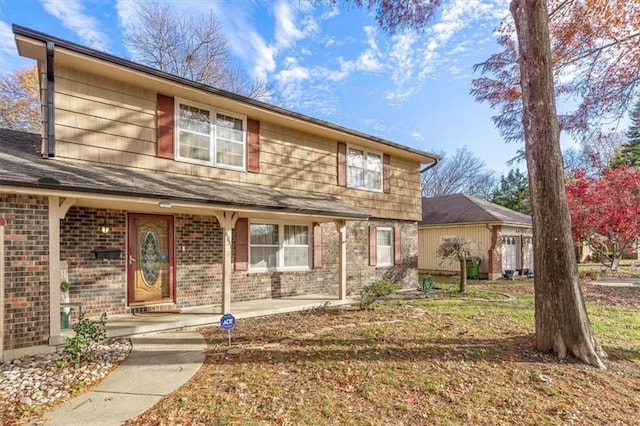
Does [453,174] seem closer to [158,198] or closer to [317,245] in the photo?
[317,245]

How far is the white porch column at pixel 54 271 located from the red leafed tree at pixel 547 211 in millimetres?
7228

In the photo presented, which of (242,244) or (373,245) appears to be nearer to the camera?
(242,244)

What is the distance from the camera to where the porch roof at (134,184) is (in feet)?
15.9

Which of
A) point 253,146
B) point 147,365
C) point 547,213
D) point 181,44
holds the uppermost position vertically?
point 181,44

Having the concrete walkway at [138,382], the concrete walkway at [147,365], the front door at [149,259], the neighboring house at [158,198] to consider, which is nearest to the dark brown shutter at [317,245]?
the neighboring house at [158,198]

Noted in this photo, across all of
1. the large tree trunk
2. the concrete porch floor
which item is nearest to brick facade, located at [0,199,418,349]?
the concrete porch floor

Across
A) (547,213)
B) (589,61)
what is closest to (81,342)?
(547,213)

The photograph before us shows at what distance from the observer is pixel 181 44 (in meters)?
18.4

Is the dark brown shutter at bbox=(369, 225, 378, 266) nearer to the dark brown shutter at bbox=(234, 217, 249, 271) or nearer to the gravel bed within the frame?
the dark brown shutter at bbox=(234, 217, 249, 271)

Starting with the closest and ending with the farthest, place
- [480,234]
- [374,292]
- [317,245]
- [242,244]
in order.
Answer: [374,292]
[242,244]
[317,245]
[480,234]

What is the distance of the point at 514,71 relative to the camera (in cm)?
1103

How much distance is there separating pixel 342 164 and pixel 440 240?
29.8 feet

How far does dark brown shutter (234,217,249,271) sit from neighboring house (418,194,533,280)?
9.26m

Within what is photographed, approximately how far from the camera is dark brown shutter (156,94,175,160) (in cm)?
724
